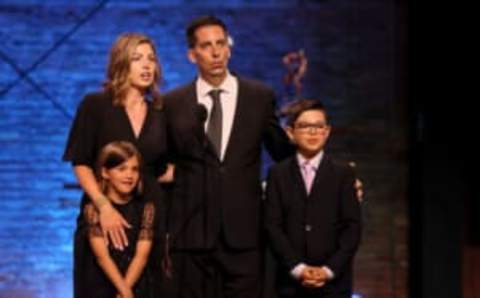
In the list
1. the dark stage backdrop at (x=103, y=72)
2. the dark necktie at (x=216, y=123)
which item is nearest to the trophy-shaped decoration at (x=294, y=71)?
the dark stage backdrop at (x=103, y=72)

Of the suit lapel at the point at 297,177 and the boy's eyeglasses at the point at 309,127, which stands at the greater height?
the boy's eyeglasses at the point at 309,127

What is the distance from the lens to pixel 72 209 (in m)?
5.07

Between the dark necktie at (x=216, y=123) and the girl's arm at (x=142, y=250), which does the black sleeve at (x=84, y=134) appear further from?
the dark necktie at (x=216, y=123)

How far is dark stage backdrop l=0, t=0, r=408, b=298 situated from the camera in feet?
16.5

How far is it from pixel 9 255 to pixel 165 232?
83.6 inches

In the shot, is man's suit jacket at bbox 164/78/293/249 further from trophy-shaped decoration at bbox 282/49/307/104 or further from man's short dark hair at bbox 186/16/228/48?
trophy-shaped decoration at bbox 282/49/307/104

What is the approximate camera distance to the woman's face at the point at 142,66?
3268 mm

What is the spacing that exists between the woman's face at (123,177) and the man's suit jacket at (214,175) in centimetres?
16

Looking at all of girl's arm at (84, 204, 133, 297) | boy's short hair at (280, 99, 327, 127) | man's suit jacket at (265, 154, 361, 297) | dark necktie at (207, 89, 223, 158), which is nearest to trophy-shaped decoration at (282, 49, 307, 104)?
boy's short hair at (280, 99, 327, 127)

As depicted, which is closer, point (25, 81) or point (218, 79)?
point (218, 79)

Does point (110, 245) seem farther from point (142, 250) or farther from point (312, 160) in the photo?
point (312, 160)

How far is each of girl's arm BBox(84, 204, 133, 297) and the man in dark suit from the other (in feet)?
0.64

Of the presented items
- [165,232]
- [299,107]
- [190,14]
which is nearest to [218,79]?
[299,107]

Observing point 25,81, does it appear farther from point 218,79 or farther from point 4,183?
point 218,79
